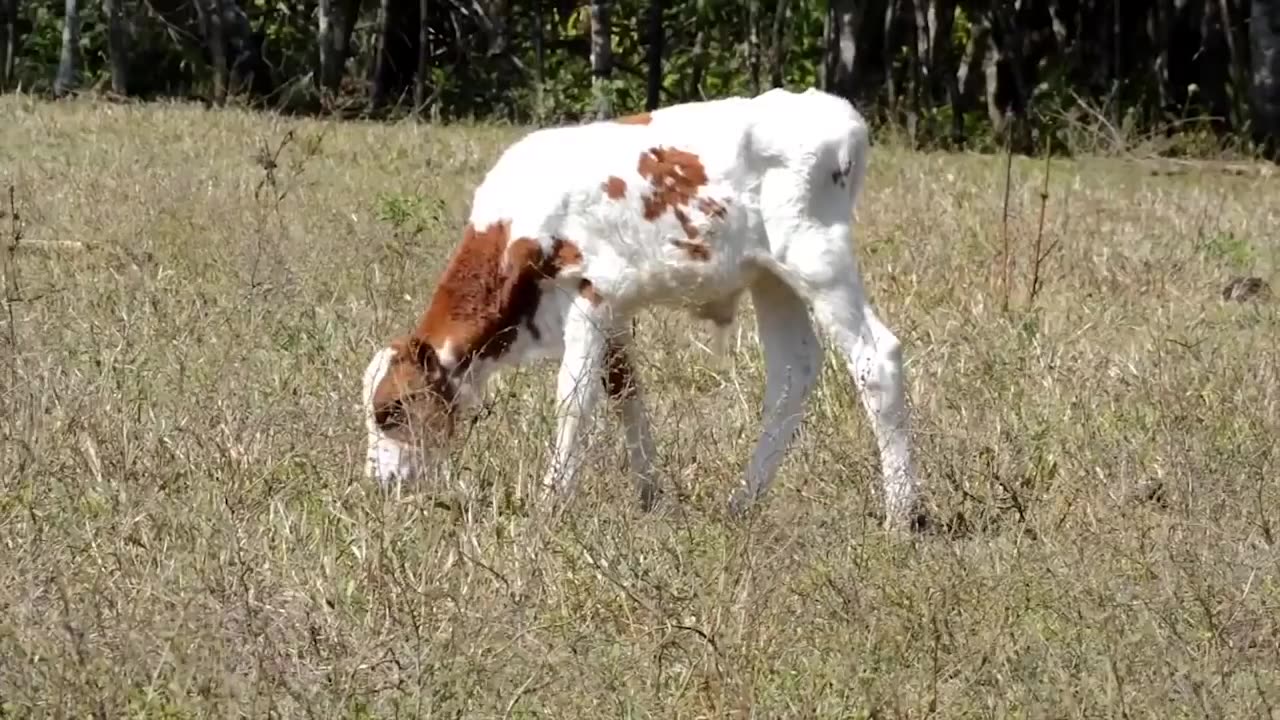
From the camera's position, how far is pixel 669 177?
21.3ft

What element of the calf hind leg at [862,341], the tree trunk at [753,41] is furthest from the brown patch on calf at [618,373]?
the tree trunk at [753,41]

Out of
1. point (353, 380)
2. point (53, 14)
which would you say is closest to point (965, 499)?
point (353, 380)

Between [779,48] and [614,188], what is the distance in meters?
22.2

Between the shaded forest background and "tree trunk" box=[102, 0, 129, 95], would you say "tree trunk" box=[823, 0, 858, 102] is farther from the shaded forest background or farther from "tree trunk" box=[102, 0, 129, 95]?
"tree trunk" box=[102, 0, 129, 95]

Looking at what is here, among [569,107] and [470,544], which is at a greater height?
[470,544]

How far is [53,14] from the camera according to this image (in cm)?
3153

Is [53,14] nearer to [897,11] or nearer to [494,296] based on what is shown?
[897,11]

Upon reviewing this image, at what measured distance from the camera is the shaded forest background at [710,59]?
67.3 feet

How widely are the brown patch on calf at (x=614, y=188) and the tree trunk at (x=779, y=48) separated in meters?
19.5

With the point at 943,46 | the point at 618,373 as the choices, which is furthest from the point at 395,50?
the point at 618,373

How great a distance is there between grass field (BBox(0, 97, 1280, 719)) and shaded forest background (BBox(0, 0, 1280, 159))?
8.11 m

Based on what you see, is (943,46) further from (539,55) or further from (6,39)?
(6,39)

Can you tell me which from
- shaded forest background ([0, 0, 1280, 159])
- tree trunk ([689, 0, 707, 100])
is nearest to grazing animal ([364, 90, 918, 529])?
shaded forest background ([0, 0, 1280, 159])

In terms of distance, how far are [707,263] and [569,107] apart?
20812mm
